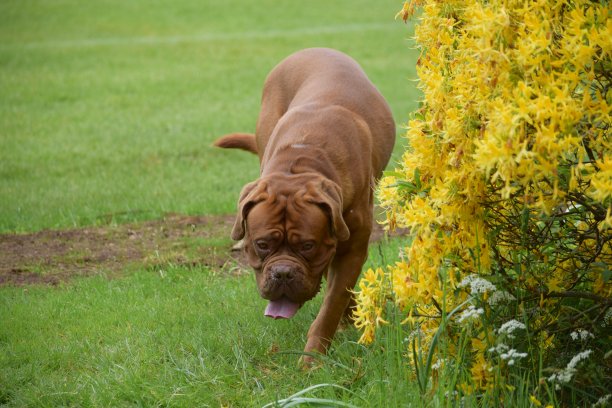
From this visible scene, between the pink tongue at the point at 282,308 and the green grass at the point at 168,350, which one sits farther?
the pink tongue at the point at 282,308

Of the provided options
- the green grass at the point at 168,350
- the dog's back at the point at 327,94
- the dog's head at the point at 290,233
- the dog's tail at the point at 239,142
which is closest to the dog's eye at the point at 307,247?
the dog's head at the point at 290,233

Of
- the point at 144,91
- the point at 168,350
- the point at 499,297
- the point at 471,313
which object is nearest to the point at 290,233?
the point at 168,350

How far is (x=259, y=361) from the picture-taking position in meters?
4.77

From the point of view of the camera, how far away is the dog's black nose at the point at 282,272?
460 centimetres

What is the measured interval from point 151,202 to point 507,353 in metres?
5.43

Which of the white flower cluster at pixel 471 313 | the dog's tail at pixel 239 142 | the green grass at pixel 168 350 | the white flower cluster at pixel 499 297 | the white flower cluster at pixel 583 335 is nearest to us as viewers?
the white flower cluster at pixel 471 313

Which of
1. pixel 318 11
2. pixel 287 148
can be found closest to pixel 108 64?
pixel 318 11

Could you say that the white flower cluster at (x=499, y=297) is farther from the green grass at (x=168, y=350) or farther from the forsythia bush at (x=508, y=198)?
the green grass at (x=168, y=350)

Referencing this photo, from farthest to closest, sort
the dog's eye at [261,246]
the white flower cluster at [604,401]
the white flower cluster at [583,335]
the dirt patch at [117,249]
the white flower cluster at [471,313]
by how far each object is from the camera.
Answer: the dirt patch at [117,249] < the dog's eye at [261,246] < the white flower cluster at [583,335] < the white flower cluster at [471,313] < the white flower cluster at [604,401]

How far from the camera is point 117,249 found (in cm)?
716

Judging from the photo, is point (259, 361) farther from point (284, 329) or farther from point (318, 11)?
point (318, 11)

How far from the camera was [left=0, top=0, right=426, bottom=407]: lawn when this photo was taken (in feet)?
14.5

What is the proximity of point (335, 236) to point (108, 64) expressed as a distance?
14423mm

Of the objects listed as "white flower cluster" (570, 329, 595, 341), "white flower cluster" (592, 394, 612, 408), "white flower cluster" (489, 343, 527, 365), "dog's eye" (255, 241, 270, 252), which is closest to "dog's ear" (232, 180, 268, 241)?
"dog's eye" (255, 241, 270, 252)
